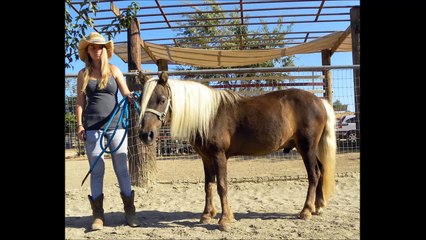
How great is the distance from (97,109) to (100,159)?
20.4 inches

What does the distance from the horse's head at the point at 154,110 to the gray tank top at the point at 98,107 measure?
0.40 metres

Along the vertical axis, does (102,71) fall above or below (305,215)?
above

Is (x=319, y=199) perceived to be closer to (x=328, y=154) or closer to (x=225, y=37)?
(x=328, y=154)

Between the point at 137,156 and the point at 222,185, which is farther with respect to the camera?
the point at 137,156

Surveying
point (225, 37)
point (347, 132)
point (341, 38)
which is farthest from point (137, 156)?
point (225, 37)

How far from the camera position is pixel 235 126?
3.52 metres

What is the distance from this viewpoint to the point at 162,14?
796 cm

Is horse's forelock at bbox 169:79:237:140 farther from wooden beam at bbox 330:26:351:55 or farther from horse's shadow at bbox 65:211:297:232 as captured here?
wooden beam at bbox 330:26:351:55

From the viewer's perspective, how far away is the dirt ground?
3082mm

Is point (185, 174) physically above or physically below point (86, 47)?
below

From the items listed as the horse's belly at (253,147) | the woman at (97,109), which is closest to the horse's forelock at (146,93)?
the woman at (97,109)
